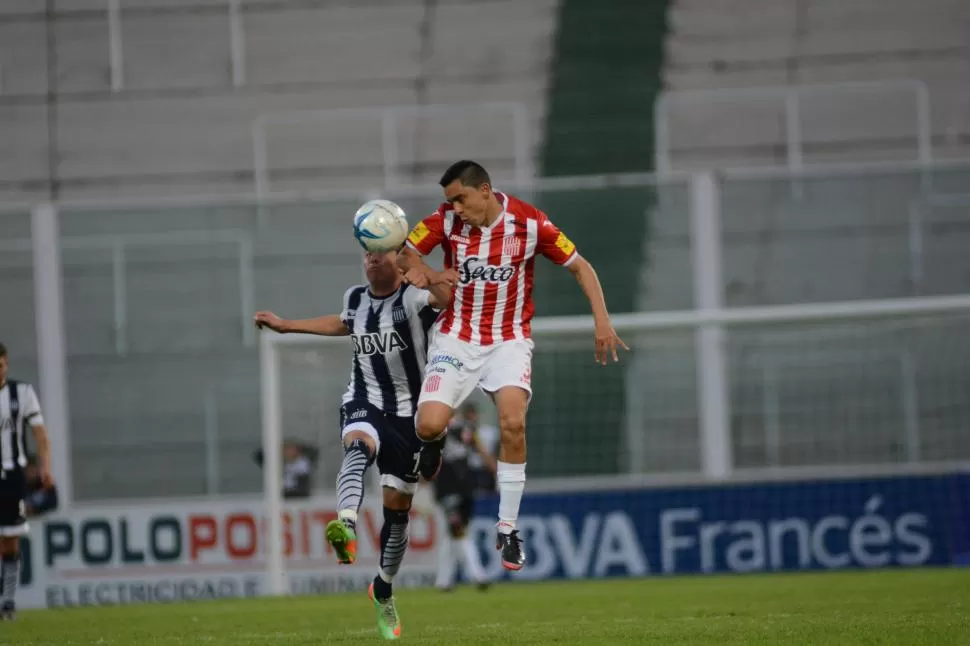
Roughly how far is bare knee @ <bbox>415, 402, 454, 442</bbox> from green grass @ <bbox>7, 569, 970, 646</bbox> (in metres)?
1.11

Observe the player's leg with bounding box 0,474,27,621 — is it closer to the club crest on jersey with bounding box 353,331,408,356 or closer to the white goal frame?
the white goal frame

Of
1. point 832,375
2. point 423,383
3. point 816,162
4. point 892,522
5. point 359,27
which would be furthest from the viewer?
point 359,27

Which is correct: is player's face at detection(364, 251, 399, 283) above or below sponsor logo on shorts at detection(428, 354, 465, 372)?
above

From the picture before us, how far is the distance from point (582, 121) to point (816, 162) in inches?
125

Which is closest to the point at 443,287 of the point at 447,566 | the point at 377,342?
the point at 377,342

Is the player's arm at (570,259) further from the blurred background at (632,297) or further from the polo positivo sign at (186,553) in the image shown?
the polo positivo sign at (186,553)

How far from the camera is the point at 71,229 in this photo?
18.8m

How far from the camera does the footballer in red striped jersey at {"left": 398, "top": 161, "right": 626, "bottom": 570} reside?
891 cm

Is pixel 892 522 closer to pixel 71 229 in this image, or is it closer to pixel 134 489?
pixel 134 489

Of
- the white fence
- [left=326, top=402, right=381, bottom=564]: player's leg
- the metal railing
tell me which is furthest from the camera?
the metal railing

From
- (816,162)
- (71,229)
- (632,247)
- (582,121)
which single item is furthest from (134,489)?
(816,162)

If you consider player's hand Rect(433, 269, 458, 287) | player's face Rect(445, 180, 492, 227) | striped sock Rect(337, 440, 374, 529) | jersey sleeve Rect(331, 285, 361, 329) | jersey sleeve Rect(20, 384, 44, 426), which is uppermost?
player's face Rect(445, 180, 492, 227)

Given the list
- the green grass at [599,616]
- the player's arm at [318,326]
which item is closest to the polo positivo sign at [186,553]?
the green grass at [599,616]

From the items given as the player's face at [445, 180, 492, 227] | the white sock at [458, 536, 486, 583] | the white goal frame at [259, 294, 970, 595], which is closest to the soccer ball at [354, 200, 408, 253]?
the player's face at [445, 180, 492, 227]
